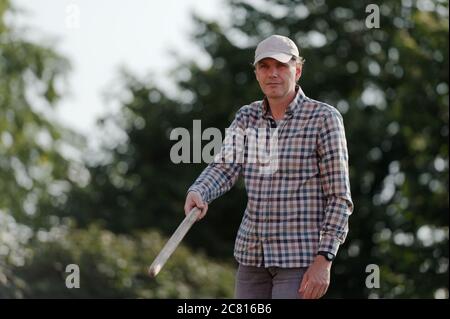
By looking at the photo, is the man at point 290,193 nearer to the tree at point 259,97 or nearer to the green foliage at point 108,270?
the green foliage at point 108,270

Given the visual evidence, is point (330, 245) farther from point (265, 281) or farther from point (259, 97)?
point (259, 97)

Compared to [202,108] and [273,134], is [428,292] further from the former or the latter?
[202,108]

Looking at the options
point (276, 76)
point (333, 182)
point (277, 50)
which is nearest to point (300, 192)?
point (333, 182)

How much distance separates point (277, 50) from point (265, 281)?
95cm

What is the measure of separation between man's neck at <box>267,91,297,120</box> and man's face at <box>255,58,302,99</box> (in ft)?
0.10

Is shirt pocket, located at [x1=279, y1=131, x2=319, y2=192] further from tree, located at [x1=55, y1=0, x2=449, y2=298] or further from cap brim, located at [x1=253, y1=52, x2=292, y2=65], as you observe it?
tree, located at [x1=55, y1=0, x2=449, y2=298]

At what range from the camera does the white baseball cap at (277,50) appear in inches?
196

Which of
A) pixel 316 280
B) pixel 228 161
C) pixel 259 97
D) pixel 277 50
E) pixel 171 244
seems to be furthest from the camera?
pixel 259 97

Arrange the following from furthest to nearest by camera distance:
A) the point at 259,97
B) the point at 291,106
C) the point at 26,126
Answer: the point at 26,126, the point at 259,97, the point at 291,106

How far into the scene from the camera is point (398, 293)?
12688 mm

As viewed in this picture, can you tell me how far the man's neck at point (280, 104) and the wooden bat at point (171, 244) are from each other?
531 millimetres

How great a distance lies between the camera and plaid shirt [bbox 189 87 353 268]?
4.99 metres

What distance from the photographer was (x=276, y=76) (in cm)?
503
